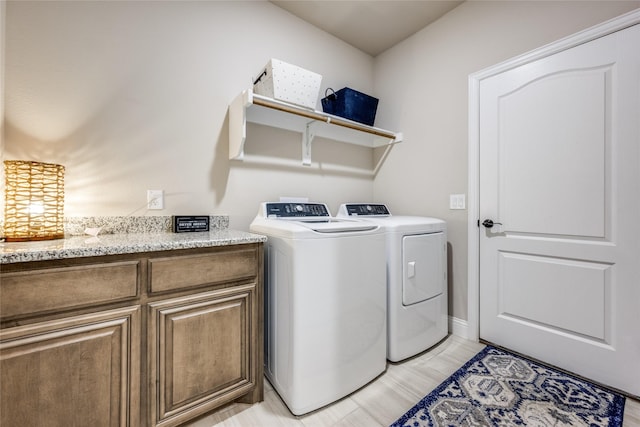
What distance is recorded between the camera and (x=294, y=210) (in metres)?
1.94

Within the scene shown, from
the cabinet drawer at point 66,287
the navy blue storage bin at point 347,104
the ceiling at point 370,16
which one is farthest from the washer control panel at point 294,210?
the ceiling at point 370,16

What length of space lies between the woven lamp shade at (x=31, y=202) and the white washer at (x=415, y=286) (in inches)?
66.0

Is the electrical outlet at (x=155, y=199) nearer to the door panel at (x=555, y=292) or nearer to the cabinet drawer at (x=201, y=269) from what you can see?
the cabinet drawer at (x=201, y=269)

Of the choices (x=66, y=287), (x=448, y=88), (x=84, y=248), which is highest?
(x=448, y=88)

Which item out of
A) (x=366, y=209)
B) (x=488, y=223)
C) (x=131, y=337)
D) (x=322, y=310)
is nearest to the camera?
(x=131, y=337)

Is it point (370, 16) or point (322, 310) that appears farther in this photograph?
point (370, 16)

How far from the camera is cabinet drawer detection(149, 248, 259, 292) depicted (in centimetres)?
111

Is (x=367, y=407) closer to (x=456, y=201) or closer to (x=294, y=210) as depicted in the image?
(x=294, y=210)

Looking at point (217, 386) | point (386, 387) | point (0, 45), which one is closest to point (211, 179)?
point (0, 45)

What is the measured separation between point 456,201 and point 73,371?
237 cm

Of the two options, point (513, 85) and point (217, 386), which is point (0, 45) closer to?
point (217, 386)

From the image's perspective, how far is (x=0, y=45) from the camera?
124 cm

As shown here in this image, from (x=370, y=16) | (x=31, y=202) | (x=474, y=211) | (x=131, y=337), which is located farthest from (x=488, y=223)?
(x=31, y=202)

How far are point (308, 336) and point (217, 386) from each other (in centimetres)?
48
